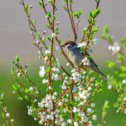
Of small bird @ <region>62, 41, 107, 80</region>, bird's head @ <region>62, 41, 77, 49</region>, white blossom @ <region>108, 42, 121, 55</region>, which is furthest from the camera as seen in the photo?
bird's head @ <region>62, 41, 77, 49</region>

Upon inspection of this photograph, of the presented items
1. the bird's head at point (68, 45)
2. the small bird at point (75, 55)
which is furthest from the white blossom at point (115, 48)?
the bird's head at point (68, 45)

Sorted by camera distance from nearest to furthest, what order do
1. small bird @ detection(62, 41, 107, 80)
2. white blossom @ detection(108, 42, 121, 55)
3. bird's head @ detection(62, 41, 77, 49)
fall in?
1. white blossom @ detection(108, 42, 121, 55)
2. small bird @ detection(62, 41, 107, 80)
3. bird's head @ detection(62, 41, 77, 49)

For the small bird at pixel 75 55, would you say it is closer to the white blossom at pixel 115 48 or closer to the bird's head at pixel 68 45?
the bird's head at pixel 68 45

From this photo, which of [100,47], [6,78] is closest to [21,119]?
[6,78]

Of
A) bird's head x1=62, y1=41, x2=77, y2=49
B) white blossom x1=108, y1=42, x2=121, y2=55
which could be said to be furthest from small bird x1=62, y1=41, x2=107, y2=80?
white blossom x1=108, y1=42, x2=121, y2=55

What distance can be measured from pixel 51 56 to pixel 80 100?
393mm

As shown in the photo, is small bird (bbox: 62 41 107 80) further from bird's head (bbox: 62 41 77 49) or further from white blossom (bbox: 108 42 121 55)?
white blossom (bbox: 108 42 121 55)

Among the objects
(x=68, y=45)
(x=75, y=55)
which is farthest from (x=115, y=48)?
(x=68, y=45)

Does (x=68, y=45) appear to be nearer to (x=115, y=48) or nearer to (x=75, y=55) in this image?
(x=75, y=55)

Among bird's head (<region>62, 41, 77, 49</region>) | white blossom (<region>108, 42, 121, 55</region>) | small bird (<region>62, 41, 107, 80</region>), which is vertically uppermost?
bird's head (<region>62, 41, 77, 49</region>)

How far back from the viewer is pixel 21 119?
10828 mm

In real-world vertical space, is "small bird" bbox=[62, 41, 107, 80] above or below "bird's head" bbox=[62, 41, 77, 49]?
below

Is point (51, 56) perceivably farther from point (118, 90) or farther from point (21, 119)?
point (21, 119)

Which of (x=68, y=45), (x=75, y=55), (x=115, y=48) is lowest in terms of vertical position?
(x=115, y=48)
